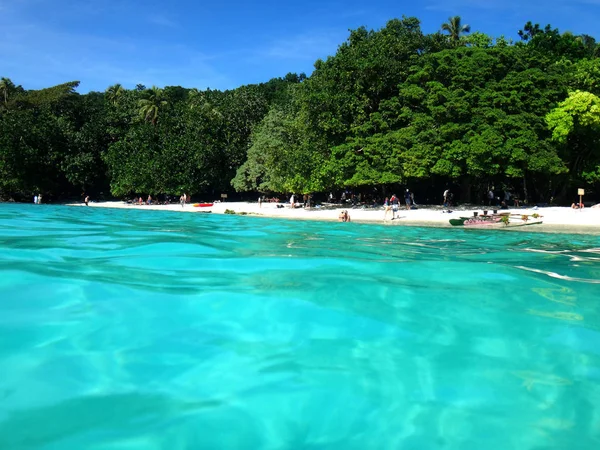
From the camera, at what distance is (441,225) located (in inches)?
928

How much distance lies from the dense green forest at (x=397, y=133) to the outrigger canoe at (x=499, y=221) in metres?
7.20

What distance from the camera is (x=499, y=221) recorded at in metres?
22.7

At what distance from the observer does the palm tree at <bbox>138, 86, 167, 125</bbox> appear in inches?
2366

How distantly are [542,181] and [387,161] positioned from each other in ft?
48.1

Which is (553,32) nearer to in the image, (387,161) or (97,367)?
(387,161)

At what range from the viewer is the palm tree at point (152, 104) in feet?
197

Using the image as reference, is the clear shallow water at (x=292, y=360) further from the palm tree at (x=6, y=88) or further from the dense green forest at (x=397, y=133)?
the palm tree at (x=6, y=88)

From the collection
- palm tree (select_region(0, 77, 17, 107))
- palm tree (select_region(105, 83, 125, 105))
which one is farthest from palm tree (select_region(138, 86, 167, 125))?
palm tree (select_region(0, 77, 17, 107))

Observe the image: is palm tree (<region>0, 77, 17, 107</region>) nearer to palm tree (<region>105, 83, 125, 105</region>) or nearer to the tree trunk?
palm tree (<region>105, 83, 125, 105</region>)

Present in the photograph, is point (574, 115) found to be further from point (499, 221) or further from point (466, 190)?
point (499, 221)

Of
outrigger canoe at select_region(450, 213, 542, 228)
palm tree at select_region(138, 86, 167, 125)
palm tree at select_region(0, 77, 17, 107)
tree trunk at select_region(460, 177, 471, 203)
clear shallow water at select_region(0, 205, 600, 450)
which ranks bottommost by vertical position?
clear shallow water at select_region(0, 205, 600, 450)

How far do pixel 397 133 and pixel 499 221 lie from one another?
495 inches

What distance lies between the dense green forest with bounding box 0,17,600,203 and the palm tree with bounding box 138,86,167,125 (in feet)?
29.1

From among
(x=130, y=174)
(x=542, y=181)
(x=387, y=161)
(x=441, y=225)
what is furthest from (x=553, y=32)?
(x=130, y=174)
